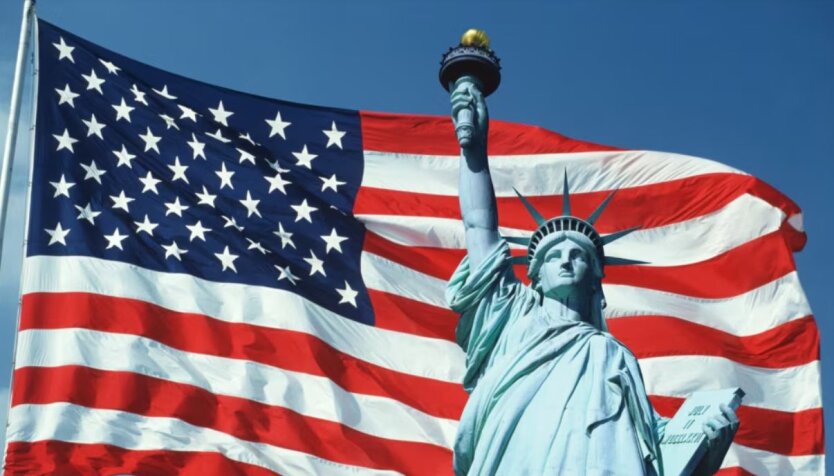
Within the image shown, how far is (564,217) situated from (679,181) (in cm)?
1065

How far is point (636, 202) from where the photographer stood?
73.2 feet

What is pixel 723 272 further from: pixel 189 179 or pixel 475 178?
pixel 475 178

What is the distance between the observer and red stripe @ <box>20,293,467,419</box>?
18.5 metres

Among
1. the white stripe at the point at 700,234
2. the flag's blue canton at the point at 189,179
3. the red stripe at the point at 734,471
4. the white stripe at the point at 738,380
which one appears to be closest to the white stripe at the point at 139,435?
the flag's blue canton at the point at 189,179

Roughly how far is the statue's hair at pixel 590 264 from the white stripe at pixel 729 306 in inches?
349

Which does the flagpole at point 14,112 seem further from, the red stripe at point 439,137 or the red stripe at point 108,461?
the red stripe at point 439,137

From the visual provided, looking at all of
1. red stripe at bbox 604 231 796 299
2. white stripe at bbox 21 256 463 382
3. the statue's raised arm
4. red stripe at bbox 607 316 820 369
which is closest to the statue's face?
the statue's raised arm

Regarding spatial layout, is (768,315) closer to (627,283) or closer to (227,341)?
(627,283)

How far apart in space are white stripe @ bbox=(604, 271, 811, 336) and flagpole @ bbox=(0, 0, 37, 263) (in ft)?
27.3

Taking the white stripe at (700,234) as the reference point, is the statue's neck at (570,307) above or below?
below

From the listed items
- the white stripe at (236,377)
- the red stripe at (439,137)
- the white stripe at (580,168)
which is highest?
the red stripe at (439,137)

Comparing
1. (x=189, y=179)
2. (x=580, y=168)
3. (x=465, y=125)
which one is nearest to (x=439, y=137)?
(x=580, y=168)

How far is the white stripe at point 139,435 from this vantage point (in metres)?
17.6

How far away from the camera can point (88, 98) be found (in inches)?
811
